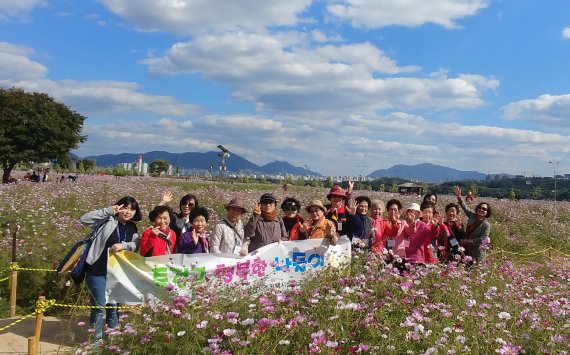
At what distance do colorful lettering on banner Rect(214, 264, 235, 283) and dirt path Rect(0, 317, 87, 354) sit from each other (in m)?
1.62

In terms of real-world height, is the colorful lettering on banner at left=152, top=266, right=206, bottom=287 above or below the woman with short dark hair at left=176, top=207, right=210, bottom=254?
below

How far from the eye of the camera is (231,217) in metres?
6.08

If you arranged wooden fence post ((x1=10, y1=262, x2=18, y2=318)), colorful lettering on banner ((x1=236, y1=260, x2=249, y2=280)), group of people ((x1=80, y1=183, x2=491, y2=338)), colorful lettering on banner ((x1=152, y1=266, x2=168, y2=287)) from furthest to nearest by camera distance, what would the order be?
wooden fence post ((x1=10, y1=262, x2=18, y2=318)), colorful lettering on banner ((x1=236, y1=260, x2=249, y2=280)), colorful lettering on banner ((x1=152, y1=266, x2=168, y2=287)), group of people ((x1=80, y1=183, x2=491, y2=338))

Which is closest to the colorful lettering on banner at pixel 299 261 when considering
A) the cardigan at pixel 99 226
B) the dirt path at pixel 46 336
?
the cardigan at pixel 99 226

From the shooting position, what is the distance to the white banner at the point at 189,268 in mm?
5473

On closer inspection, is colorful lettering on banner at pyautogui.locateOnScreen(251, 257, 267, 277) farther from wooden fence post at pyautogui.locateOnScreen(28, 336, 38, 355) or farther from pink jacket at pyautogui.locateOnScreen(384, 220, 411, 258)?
wooden fence post at pyautogui.locateOnScreen(28, 336, 38, 355)

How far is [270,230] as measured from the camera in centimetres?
620

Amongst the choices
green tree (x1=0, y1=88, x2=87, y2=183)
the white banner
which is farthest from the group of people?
green tree (x1=0, y1=88, x2=87, y2=183)

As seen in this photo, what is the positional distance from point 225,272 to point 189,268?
49cm

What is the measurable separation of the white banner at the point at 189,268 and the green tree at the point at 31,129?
31493 mm

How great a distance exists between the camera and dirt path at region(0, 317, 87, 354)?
527cm

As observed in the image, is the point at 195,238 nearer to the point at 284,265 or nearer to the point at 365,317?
the point at 284,265

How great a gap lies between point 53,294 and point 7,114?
1303 inches

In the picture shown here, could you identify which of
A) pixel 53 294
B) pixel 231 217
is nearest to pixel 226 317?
pixel 231 217
